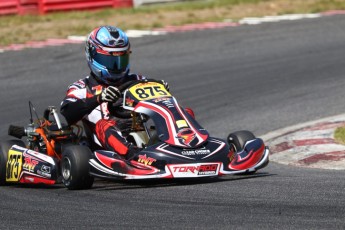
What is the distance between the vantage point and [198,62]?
499 inches

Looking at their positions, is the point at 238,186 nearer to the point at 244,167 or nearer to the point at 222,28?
the point at 244,167

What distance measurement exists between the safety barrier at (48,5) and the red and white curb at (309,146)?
823 centimetres

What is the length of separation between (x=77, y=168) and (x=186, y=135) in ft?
2.51

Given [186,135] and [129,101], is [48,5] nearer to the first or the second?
[129,101]

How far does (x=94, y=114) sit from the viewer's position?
7129mm

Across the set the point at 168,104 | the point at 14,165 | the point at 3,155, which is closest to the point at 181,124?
the point at 168,104

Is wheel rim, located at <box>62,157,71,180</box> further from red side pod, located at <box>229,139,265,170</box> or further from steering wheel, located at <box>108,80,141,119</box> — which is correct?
red side pod, located at <box>229,139,265,170</box>

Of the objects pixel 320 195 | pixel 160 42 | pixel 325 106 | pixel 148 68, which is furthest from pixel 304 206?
pixel 160 42

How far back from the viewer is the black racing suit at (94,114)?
6.75 meters

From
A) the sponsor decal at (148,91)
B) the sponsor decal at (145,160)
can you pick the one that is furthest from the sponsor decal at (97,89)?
the sponsor decal at (145,160)

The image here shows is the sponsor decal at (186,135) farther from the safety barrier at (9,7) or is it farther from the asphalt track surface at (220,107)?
the safety barrier at (9,7)

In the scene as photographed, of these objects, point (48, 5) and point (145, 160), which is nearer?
point (145, 160)

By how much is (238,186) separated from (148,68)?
6377 mm

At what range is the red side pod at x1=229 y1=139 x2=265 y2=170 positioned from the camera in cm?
653
